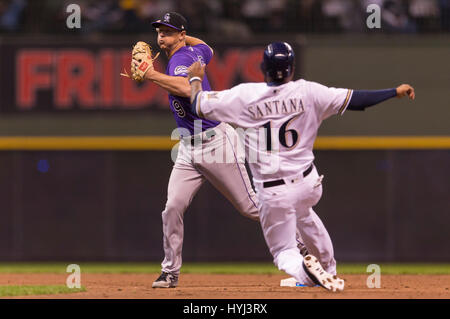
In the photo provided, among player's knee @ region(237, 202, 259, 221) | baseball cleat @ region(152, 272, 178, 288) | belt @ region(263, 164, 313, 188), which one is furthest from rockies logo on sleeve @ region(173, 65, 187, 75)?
baseball cleat @ region(152, 272, 178, 288)

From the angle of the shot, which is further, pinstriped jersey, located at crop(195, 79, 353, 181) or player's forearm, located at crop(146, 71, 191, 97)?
player's forearm, located at crop(146, 71, 191, 97)

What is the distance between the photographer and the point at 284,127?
20.8ft

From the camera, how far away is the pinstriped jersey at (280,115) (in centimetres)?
633

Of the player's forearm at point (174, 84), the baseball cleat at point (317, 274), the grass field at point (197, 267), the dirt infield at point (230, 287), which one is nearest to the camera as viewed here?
the baseball cleat at point (317, 274)

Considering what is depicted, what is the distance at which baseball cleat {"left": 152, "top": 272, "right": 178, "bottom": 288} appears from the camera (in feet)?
24.9

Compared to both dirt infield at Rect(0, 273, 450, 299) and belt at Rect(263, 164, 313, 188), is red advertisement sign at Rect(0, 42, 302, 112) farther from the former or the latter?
belt at Rect(263, 164, 313, 188)

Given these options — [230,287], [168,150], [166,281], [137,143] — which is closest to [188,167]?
[166,281]

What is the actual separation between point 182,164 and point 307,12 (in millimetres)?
6786

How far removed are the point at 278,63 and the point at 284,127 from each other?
0.47 meters

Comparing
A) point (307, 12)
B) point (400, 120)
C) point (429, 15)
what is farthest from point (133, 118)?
point (429, 15)

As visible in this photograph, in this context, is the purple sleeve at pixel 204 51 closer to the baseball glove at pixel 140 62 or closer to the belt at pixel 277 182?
the baseball glove at pixel 140 62

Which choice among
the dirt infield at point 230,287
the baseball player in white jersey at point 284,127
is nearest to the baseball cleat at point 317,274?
the baseball player in white jersey at point 284,127

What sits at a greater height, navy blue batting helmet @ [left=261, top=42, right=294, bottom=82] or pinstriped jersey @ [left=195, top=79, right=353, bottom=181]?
navy blue batting helmet @ [left=261, top=42, right=294, bottom=82]

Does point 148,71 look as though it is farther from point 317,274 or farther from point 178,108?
point 317,274
